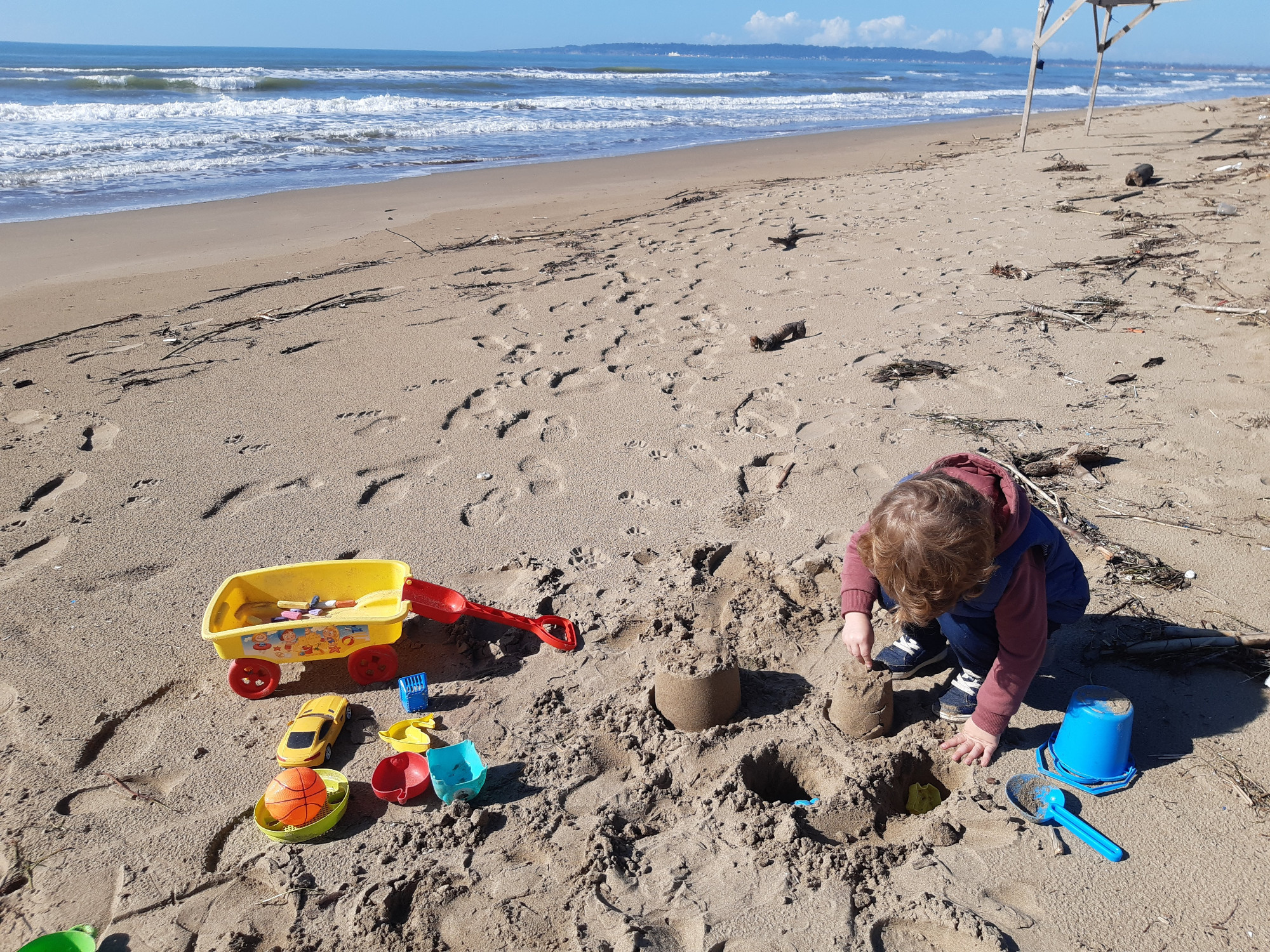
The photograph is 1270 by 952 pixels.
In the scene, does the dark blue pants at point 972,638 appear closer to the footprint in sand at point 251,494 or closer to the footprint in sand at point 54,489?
the footprint in sand at point 251,494

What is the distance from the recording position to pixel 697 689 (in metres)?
2.15

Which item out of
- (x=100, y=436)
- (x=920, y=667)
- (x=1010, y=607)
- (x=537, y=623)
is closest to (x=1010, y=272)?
(x=920, y=667)

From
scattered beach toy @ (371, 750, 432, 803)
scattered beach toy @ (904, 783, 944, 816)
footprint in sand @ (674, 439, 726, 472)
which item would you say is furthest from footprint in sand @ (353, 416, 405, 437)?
scattered beach toy @ (904, 783, 944, 816)

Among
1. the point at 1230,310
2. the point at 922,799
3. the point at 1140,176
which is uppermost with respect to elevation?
the point at 1140,176

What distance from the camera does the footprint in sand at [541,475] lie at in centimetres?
335

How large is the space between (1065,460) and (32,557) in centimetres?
413

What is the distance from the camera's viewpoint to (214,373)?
4.38 m

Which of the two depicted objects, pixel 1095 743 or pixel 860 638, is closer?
pixel 1095 743

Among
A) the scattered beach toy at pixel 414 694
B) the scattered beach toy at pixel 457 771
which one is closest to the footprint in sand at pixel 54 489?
the scattered beach toy at pixel 414 694

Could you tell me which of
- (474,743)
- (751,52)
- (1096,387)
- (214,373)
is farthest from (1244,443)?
(751,52)

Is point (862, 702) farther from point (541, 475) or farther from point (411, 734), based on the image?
point (541, 475)

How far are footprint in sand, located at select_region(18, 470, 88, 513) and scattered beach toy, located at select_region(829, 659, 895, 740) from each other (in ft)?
10.6

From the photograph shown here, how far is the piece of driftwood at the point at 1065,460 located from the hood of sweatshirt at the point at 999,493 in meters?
1.39

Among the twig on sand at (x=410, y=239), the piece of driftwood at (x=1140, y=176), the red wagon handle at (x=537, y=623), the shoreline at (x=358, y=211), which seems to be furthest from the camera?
the piece of driftwood at (x=1140, y=176)
